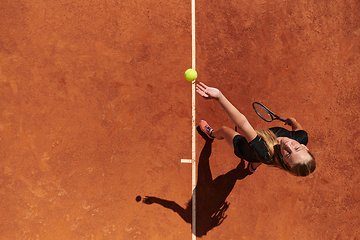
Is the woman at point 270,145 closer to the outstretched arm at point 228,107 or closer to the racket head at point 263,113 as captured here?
the outstretched arm at point 228,107

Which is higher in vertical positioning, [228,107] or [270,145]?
[228,107]

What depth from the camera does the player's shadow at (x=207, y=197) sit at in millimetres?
4445

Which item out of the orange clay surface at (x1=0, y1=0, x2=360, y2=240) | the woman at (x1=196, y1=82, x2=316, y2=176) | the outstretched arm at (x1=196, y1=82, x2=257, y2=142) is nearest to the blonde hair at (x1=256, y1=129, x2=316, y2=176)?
the woman at (x1=196, y1=82, x2=316, y2=176)

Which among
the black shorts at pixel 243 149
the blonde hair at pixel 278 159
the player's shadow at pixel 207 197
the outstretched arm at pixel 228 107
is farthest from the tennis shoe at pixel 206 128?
the outstretched arm at pixel 228 107

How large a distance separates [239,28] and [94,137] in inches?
→ 162

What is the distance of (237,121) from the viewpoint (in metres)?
2.52

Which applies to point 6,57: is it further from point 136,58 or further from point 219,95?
point 219,95

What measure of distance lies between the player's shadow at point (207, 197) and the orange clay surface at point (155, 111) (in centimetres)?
7

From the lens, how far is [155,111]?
4.58 metres

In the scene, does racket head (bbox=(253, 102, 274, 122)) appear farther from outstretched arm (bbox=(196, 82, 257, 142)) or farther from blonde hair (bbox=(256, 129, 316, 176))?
outstretched arm (bbox=(196, 82, 257, 142))

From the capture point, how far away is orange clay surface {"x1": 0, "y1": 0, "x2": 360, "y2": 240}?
14.2ft

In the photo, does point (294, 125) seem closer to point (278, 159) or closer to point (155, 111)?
point (278, 159)

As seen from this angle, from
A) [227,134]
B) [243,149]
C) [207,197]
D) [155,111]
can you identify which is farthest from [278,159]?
[155,111]

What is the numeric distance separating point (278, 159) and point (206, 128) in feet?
5.69
